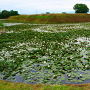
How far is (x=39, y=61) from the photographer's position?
12.1m

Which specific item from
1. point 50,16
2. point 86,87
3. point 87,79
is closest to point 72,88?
point 86,87

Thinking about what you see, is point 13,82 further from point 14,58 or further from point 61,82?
point 14,58

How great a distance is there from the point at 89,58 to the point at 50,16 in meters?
56.7

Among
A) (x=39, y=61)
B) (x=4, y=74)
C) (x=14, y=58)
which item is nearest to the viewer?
(x=4, y=74)

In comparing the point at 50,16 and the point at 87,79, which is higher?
the point at 50,16

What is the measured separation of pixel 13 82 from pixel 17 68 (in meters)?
2.14

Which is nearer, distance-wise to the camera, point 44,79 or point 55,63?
point 44,79

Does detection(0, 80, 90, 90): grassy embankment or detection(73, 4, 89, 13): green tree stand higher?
detection(73, 4, 89, 13): green tree

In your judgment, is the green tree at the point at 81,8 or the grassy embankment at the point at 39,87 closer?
the grassy embankment at the point at 39,87

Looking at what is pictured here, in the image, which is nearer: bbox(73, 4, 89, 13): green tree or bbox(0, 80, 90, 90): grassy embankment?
bbox(0, 80, 90, 90): grassy embankment

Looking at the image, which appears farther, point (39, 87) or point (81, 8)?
point (81, 8)

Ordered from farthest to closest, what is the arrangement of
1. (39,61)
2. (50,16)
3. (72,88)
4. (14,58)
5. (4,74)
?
1. (50,16)
2. (14,58)
3. (39,61)
4. (4,74)
5. (72,88)

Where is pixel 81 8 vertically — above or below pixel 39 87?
above

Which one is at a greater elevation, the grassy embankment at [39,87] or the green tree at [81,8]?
the green tree at [81,8]
